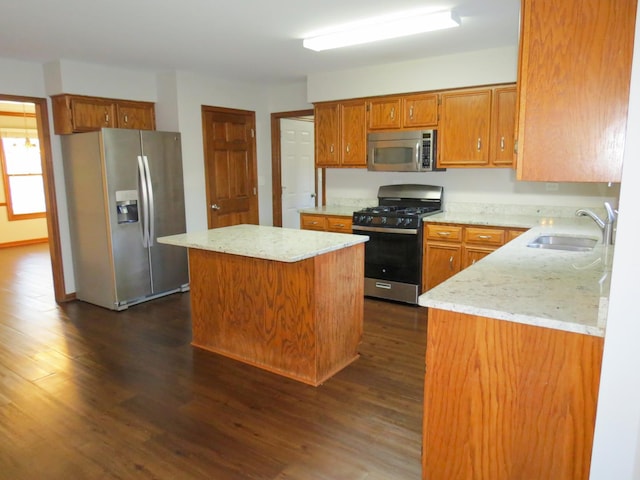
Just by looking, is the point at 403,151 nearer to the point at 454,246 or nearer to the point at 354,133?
the point at 354,133

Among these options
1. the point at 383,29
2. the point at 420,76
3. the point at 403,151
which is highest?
the point at 383,29

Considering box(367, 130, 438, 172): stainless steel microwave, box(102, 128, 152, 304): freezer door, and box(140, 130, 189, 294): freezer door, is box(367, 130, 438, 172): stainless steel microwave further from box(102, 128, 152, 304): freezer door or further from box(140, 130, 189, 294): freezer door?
box(102, 128, 152, 304): freezer door

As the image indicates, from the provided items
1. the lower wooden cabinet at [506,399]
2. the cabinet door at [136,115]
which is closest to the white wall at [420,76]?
the cabinet door at [136,115]

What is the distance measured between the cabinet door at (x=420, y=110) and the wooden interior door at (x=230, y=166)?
220cm

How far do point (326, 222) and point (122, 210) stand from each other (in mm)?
2112

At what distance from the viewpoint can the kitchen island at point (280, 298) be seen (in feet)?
9.38

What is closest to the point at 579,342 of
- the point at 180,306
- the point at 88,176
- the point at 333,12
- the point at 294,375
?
the point at 294,375

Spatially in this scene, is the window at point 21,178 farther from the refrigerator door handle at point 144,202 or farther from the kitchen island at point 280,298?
the kitchen island at point 280,298

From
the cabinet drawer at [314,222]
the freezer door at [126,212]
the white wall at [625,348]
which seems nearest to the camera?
the white wall at [625,348]

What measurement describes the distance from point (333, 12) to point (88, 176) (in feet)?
9.47

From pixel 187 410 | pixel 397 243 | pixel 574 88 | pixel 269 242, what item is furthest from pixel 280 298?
pixel 574 88

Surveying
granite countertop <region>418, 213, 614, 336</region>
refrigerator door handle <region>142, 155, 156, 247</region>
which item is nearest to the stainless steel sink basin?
granite countertop <region>418, 213, 614, 336</region>

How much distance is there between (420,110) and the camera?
14.7 ft

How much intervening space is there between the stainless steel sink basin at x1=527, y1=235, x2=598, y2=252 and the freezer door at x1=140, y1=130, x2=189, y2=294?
3586 mm
